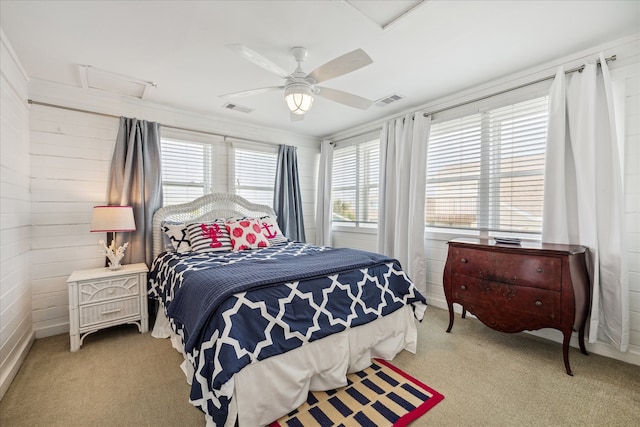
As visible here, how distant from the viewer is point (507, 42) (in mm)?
2160

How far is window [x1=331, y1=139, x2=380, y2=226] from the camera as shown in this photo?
4.18 metres

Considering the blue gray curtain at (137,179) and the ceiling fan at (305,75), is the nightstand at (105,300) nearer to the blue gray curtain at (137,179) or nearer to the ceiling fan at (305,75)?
the blue gray curtain at (137,179)

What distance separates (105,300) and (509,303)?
3380 mm

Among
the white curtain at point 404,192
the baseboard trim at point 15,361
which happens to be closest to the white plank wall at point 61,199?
the baseboard trim at point 15,361

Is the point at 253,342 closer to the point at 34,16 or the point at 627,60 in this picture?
the point at 34,16

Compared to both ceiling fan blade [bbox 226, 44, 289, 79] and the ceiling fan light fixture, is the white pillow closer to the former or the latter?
the ceiling fan light fixture

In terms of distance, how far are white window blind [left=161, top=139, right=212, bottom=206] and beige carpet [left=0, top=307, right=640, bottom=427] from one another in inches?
67.0

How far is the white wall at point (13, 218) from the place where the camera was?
77.6 inches

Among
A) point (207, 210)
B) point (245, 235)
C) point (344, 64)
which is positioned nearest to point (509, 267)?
point (344, 64)

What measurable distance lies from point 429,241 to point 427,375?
1.72 meters

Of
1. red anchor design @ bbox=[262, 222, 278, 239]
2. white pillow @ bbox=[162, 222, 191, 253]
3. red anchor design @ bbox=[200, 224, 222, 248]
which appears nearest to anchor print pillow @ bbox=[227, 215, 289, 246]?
red anchor design @ bbox=[262, 222, 278, 239]

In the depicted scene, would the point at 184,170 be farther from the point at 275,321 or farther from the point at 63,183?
the point at 275,321

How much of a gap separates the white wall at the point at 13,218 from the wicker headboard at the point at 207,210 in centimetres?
103

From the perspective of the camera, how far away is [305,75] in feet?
6.72
